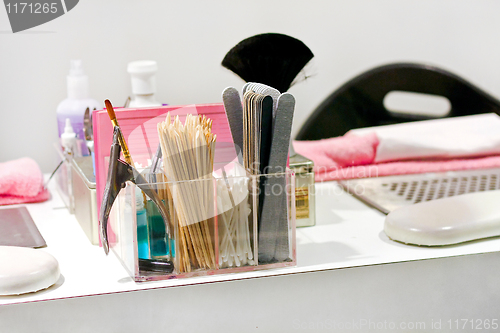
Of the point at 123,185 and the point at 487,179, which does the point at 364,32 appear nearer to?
the point at 487,179

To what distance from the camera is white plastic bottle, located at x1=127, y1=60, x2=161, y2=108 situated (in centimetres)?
85

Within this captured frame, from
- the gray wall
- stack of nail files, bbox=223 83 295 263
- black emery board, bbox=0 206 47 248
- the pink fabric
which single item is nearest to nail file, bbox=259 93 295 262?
stack of nail files, bbox=223 83 295 263

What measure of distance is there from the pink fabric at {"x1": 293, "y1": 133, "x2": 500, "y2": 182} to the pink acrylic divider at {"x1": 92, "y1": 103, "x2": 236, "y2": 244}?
0.41 m

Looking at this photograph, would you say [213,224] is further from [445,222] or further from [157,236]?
[445,222]

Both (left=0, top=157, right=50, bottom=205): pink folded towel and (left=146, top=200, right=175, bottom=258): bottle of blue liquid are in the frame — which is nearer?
(left=146, top=200, right=175, bottom=258): bottle of blue liquid

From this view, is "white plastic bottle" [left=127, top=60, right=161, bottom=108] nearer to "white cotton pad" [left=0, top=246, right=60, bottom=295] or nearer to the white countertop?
the white countertop

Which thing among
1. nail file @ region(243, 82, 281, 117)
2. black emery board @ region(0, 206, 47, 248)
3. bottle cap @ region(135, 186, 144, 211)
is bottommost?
black emery board @ region(0, 206, 47, 248)

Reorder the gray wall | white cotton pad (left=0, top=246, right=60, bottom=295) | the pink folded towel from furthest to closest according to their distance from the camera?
the gray wall, the pink folded towel, white cotton pad (left=0, top=246, right=60, bottom=295)

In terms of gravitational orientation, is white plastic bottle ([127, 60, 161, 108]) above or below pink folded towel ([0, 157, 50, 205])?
above

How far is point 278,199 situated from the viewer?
0.59m

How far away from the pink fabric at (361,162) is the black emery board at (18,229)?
52 centimetres

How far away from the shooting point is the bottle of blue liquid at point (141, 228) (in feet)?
1.85

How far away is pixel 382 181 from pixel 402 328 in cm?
40

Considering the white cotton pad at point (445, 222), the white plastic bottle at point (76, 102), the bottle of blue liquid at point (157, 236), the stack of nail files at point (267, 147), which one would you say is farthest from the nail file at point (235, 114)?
the white plastic bottle at point (76, 102)
